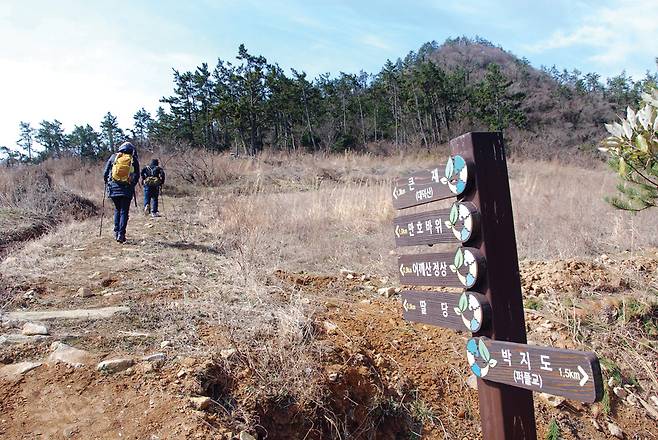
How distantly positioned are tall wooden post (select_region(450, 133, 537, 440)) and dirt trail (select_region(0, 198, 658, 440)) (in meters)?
1.09

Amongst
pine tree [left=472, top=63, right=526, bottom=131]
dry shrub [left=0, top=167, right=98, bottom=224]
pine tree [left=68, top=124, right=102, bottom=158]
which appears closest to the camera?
dry shrub [left=0, top=167, right=98, bottom=224]

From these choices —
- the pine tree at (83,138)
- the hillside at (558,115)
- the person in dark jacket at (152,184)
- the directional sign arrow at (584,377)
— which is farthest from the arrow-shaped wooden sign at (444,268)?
the pine tree at (83,138)

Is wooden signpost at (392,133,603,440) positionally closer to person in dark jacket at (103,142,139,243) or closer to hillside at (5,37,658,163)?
person in dark jacket at (103,142,139,243)

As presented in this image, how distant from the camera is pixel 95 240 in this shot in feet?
22.2

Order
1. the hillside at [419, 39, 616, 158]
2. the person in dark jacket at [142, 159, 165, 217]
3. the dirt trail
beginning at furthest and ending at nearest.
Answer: the hillside at [419, 39, 616, 158], the person in dark jacket at [142, 159, 165, 217], the dirt trail

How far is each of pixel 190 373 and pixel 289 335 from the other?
27.0 inches

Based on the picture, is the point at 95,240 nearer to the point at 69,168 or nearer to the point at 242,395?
the point at 242,395

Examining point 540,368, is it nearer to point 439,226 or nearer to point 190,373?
point 439,226

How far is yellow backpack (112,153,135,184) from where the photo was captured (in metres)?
6.44

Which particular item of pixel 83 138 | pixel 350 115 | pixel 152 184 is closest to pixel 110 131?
pixel 83 138

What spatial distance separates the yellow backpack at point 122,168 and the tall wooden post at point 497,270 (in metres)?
5.58

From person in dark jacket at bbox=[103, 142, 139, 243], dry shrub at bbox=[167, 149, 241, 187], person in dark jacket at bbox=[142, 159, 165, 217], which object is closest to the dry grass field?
person in dark jacket at bbox=[103, 142, 139, 243]

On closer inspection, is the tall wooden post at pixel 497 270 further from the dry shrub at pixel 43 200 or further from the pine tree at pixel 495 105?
the pine tree at pixel 495 105

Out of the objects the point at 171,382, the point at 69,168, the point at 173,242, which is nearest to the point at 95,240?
the point at 173,242
